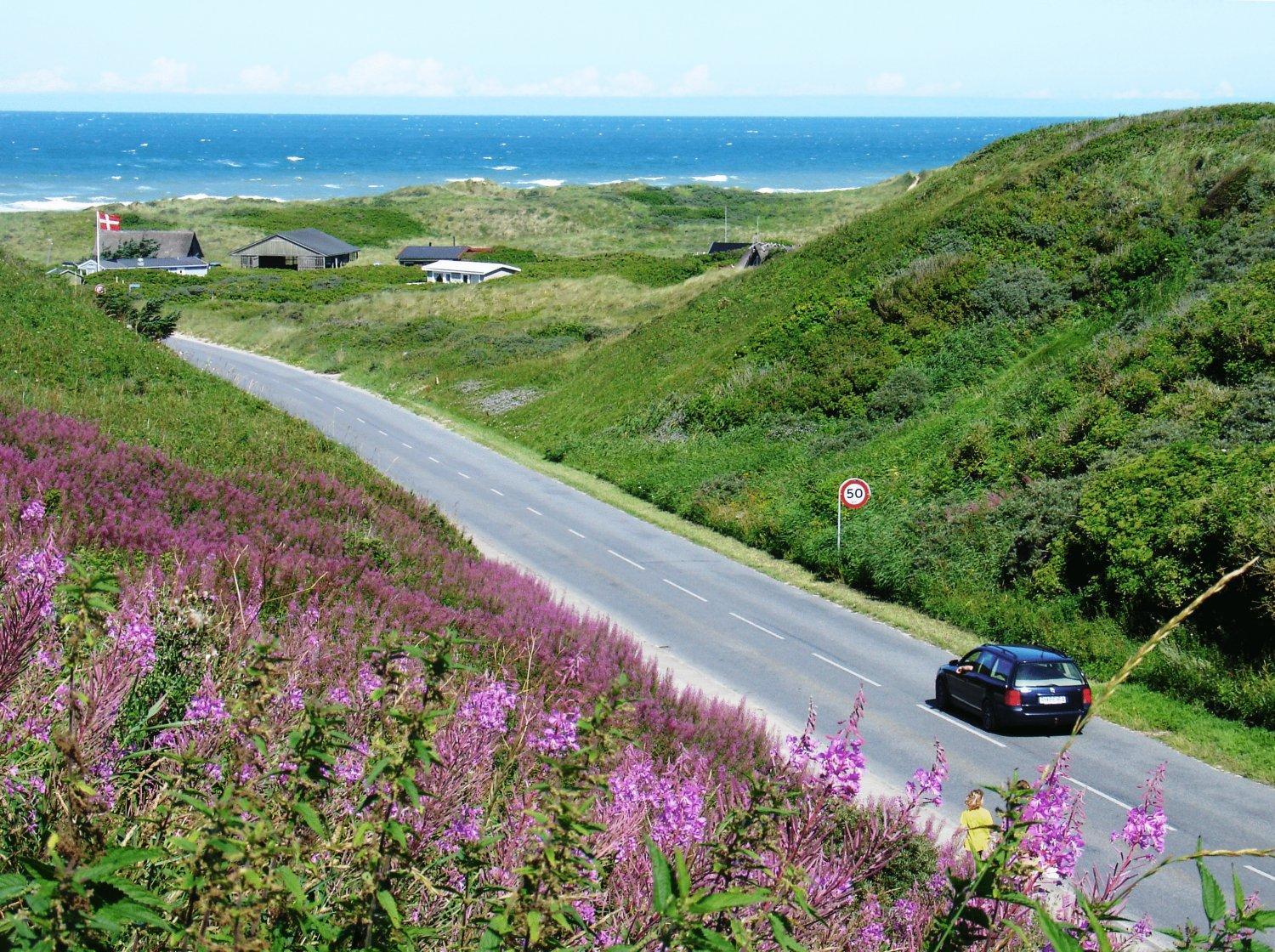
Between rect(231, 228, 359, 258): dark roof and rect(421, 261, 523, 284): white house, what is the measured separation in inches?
678

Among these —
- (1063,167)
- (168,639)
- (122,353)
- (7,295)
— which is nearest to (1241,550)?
(168,639)

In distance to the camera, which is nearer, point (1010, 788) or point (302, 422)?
point (1010, 788)

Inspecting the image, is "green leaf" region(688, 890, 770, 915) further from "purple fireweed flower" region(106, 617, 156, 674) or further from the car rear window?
the car rear window

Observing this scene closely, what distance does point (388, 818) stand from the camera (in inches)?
122

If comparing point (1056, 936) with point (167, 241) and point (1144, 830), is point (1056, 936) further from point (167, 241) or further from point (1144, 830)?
point (167, 241)

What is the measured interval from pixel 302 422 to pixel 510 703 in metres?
19.9

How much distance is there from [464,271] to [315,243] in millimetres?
25611

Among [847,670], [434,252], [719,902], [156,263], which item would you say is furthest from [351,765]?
[434,252]

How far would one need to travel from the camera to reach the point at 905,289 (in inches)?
1519

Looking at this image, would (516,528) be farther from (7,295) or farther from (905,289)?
(905,289)

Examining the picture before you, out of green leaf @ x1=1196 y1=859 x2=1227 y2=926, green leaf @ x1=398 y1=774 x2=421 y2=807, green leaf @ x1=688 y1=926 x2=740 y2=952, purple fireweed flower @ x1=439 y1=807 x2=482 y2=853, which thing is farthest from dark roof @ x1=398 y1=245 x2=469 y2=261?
green leaf @ x1=1196 y1=859 x2=1227 y2=926

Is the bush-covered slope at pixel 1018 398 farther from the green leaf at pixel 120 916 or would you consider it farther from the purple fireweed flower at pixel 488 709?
the green leaf at pixel 120 916

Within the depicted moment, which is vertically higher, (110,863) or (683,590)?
(110,863)

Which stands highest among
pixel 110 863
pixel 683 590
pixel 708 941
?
pixel 110 863
